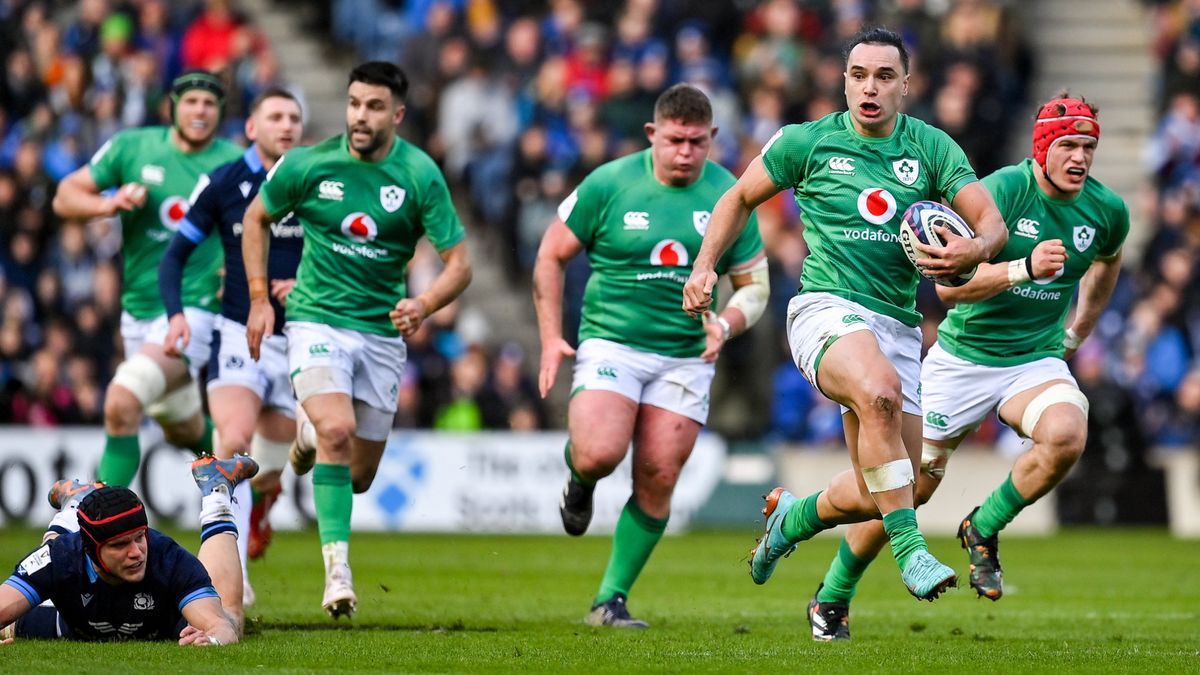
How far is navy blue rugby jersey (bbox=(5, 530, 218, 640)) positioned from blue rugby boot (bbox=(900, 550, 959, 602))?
3344 mm

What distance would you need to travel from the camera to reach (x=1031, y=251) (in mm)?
10375

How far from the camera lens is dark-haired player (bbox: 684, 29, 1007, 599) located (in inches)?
345

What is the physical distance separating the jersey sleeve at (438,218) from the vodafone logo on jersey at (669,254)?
3.83 ft

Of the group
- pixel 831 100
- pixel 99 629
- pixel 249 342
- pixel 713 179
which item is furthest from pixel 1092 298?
pixel 831 100

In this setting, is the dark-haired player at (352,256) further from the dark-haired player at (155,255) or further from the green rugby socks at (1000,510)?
the green rugby socks at (1000,510)

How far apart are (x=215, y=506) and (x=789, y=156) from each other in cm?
344

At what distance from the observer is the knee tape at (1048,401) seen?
10.2 meters

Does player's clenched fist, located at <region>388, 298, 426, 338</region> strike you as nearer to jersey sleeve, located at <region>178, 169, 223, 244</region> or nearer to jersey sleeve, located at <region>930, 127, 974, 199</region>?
jersey sleeve, located at <region>178, 169, 223, 244</region>

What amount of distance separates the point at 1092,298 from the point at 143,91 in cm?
1434

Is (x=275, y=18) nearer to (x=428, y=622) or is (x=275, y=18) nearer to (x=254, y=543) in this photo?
(x=254, y=543)

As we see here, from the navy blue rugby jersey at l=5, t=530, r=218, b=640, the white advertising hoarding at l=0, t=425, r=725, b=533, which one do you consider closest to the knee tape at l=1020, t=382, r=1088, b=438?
the navy blue rugby jersey at l=5, t=530, r=218, b=640

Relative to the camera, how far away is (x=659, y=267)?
1093cm

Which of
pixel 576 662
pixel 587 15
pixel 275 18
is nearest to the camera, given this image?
pixel 576 662

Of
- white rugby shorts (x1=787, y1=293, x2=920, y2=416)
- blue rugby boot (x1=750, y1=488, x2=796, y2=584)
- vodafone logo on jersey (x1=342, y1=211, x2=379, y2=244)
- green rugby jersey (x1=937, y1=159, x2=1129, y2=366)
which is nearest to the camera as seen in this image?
white rugby shorts (x1=787, y1=293, x2=920, y2=416)
